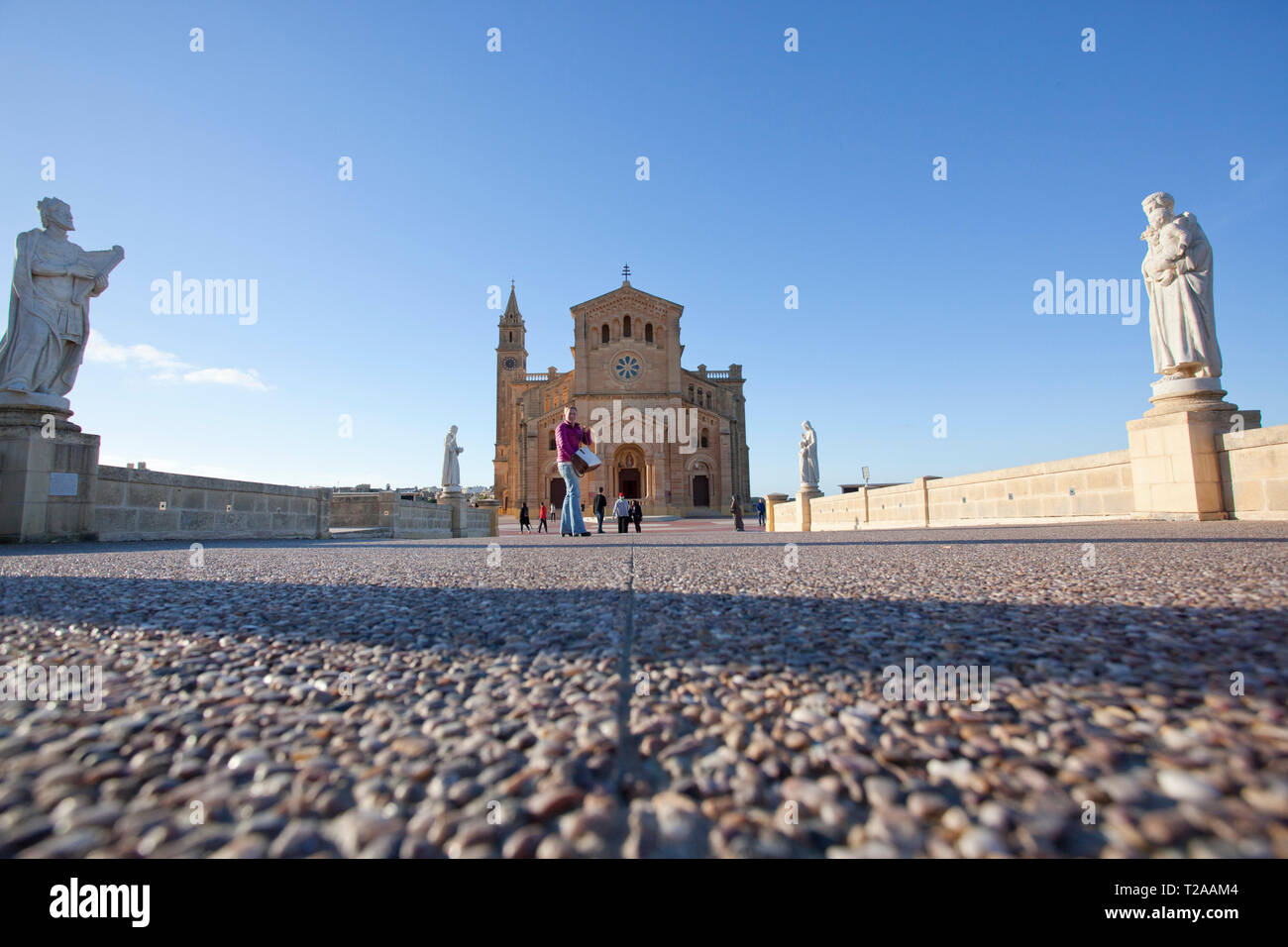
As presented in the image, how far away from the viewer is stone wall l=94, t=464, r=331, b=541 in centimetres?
727

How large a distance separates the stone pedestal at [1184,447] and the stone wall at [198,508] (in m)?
12.8

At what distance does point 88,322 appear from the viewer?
755 centimetres

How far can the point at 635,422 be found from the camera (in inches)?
1391

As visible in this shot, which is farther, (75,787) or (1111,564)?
(1111,564)

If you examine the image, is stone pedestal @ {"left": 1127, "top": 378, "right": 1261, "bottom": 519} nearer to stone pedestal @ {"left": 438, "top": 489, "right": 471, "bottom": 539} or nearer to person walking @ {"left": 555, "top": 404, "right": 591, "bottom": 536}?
person walking @ {"left": 555, "top": 404, "right": 591, "bottom": 536}

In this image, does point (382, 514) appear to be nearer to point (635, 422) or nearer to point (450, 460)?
point (450, 460)

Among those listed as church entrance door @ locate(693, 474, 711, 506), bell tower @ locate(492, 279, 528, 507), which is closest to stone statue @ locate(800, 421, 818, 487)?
church entrance door @ locate(693, 474, 711, 506)

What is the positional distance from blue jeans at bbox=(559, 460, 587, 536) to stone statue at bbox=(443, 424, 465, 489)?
8754mm

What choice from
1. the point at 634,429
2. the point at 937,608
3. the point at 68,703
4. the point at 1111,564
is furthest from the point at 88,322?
the point at 634,429

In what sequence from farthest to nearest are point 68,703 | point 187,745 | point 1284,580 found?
point 1284,580 → point 68,703 → point 187,745

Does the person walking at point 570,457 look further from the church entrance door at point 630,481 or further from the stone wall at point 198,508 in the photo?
the church entrance door at point 630,481

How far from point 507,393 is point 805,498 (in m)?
39.4
